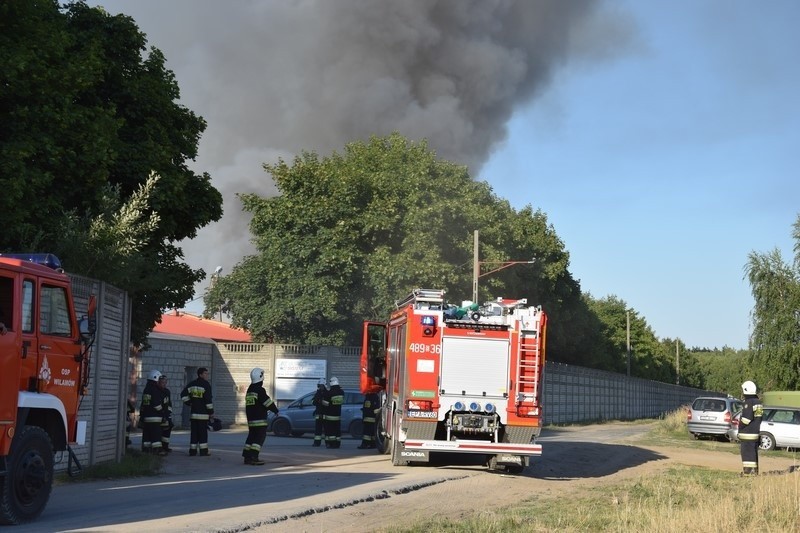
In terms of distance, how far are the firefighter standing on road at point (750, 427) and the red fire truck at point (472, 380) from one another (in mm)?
4734

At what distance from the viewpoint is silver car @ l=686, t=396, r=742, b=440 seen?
108 feet

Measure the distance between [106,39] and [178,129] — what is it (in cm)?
241

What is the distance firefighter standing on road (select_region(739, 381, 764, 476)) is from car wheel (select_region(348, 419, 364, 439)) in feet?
42.0

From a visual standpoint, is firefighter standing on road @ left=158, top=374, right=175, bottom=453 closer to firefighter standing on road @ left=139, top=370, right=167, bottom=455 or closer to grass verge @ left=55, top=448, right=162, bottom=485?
firefighter standing on road @ left=139, top=370, right=167, bottom=455

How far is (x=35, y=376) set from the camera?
34.5 feet

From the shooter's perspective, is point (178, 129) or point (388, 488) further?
point (178, 129)

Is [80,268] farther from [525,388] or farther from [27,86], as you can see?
[525,388]

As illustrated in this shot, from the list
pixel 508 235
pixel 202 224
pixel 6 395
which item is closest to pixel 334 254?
pixel 508 235

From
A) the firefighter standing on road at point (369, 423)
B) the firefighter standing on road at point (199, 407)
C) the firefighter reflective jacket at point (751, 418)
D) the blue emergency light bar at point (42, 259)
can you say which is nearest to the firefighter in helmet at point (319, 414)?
the firefighter standing on road at point (369, 423)

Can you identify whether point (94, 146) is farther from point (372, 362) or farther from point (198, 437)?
point (372, 362)

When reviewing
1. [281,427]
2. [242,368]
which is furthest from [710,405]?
[242,368]

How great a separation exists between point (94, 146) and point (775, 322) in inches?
1421

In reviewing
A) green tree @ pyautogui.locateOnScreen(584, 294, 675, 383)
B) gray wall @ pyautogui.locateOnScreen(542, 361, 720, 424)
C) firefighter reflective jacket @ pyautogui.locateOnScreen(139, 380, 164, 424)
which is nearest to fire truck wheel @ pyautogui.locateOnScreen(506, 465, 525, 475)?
firefighter reflective jacket @ pyautogui.locateOnScreen(139, 380, 164, 424)

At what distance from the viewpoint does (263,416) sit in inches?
734
